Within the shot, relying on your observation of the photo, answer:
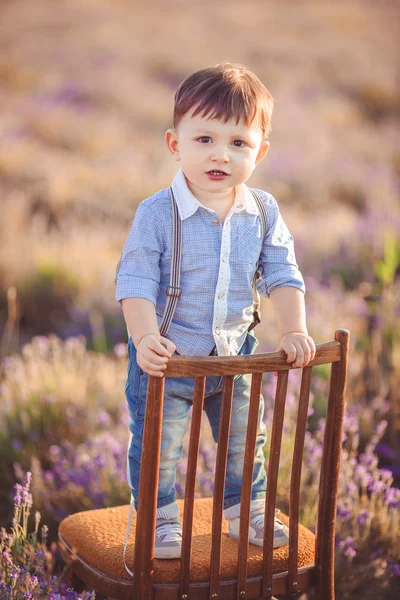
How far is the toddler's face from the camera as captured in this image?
1.84 meters

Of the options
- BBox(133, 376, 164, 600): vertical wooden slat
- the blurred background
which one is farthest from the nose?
the blurred background

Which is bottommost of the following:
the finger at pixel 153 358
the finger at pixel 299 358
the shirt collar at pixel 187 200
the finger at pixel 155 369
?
the finger at pixel 155 369

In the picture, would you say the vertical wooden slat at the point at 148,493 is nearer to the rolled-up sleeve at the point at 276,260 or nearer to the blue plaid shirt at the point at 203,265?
the blue plaid shirt at the point at 203,265

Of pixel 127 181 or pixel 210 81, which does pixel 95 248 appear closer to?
pixel 127 181

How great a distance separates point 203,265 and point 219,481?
59 cm

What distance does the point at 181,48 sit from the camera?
2142 centimetres

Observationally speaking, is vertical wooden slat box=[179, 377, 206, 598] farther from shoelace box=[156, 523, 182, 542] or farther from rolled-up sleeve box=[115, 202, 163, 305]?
rolled-up sleeve box=[115, 202, 163, 305]

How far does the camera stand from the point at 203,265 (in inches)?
75.2

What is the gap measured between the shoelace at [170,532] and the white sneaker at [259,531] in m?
0.19

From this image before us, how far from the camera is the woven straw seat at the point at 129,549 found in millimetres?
1852

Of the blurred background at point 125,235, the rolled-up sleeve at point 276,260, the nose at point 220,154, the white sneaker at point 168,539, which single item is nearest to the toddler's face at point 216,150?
the nose at point 220,154

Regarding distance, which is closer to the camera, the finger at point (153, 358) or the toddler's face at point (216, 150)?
the finger at point (153, 358)

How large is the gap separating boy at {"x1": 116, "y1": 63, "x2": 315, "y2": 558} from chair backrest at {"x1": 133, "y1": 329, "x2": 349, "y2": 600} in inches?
3.9

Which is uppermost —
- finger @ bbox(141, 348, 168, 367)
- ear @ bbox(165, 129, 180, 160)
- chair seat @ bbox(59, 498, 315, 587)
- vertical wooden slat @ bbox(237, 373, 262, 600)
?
ear @ bbox(165, 129, 180, 160)
